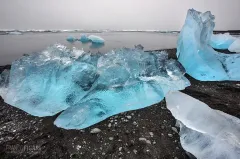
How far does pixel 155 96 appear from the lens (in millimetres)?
2338

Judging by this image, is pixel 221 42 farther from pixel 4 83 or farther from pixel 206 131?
pixel 4 83

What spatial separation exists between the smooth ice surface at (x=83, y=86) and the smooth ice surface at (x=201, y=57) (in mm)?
616

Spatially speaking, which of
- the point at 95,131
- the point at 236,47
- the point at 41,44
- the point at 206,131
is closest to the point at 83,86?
the point at 95,131

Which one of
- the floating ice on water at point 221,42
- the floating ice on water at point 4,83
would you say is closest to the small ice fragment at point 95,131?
the floating ice on water at point 4,83

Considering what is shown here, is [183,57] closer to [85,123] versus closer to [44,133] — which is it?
[85,123]

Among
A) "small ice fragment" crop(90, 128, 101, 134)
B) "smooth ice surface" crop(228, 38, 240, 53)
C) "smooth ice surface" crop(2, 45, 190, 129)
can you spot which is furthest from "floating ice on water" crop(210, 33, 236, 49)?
"small ice fragment" crop(90, 128, 101, 134)

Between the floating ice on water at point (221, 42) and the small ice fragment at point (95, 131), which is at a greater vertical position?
the floating ice on water at point (221, 42)

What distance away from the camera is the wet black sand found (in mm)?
1516

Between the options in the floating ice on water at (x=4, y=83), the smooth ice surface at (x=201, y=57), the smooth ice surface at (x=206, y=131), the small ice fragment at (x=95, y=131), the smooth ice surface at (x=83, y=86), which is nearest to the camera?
the smooth ice surface at (x=206, y=131)

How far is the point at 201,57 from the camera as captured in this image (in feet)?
11.0

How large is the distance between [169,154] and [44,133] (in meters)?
1.12

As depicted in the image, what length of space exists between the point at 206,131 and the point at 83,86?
1465mm

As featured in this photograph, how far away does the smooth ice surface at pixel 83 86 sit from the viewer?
1.99 m

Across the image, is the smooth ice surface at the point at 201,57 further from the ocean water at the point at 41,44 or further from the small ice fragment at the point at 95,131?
the ocean water at the point at 41,44
